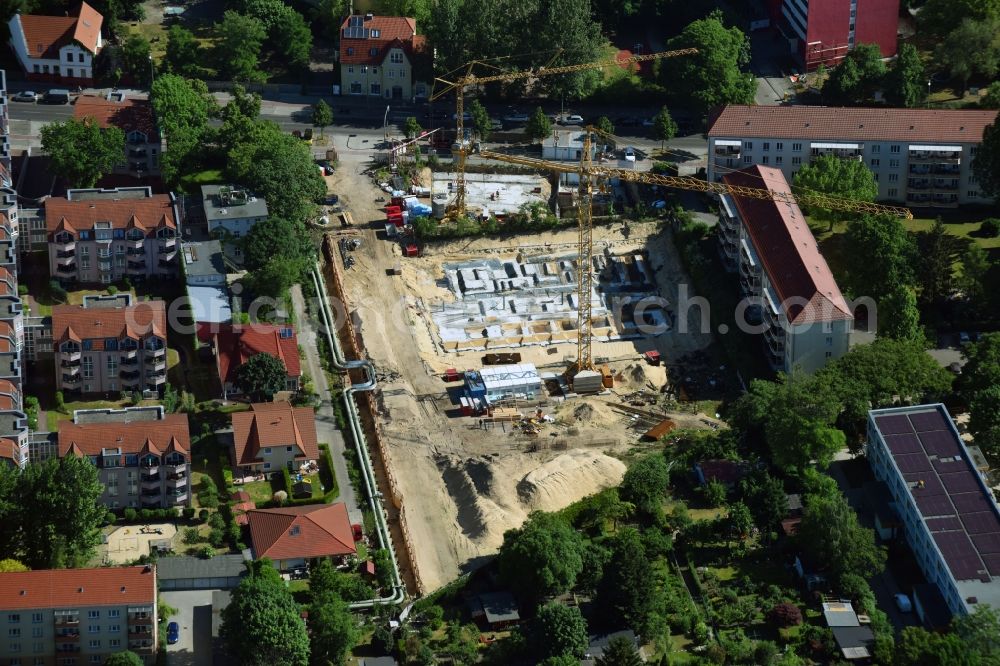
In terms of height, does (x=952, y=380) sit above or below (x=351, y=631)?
above

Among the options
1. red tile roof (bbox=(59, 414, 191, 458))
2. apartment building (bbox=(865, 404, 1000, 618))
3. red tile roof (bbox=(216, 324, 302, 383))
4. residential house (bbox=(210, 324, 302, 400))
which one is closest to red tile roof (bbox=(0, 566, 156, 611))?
red tile roof (bbox=(59, 414, 191, 458))

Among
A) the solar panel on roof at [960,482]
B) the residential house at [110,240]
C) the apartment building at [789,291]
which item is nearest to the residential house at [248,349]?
the residential house at [110,240]

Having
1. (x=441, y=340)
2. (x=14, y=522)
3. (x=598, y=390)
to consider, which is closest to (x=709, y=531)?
(x=598, y=390)

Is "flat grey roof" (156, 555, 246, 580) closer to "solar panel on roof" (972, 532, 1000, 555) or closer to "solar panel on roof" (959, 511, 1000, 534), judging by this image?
"solar panel on roof" (959, 511, 1000, 534)

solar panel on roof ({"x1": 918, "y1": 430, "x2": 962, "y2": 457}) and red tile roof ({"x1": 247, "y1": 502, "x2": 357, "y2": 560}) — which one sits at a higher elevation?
solar panel on roof ({"x1": 918, "y1": 430, "x2": 962, "y2": 457})

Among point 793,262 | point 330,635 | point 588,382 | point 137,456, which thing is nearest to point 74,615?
point 330,635

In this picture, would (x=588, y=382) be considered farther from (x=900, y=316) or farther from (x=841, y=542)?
(x=841, y=542)

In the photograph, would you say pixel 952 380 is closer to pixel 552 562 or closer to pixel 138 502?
pixel 552 562
